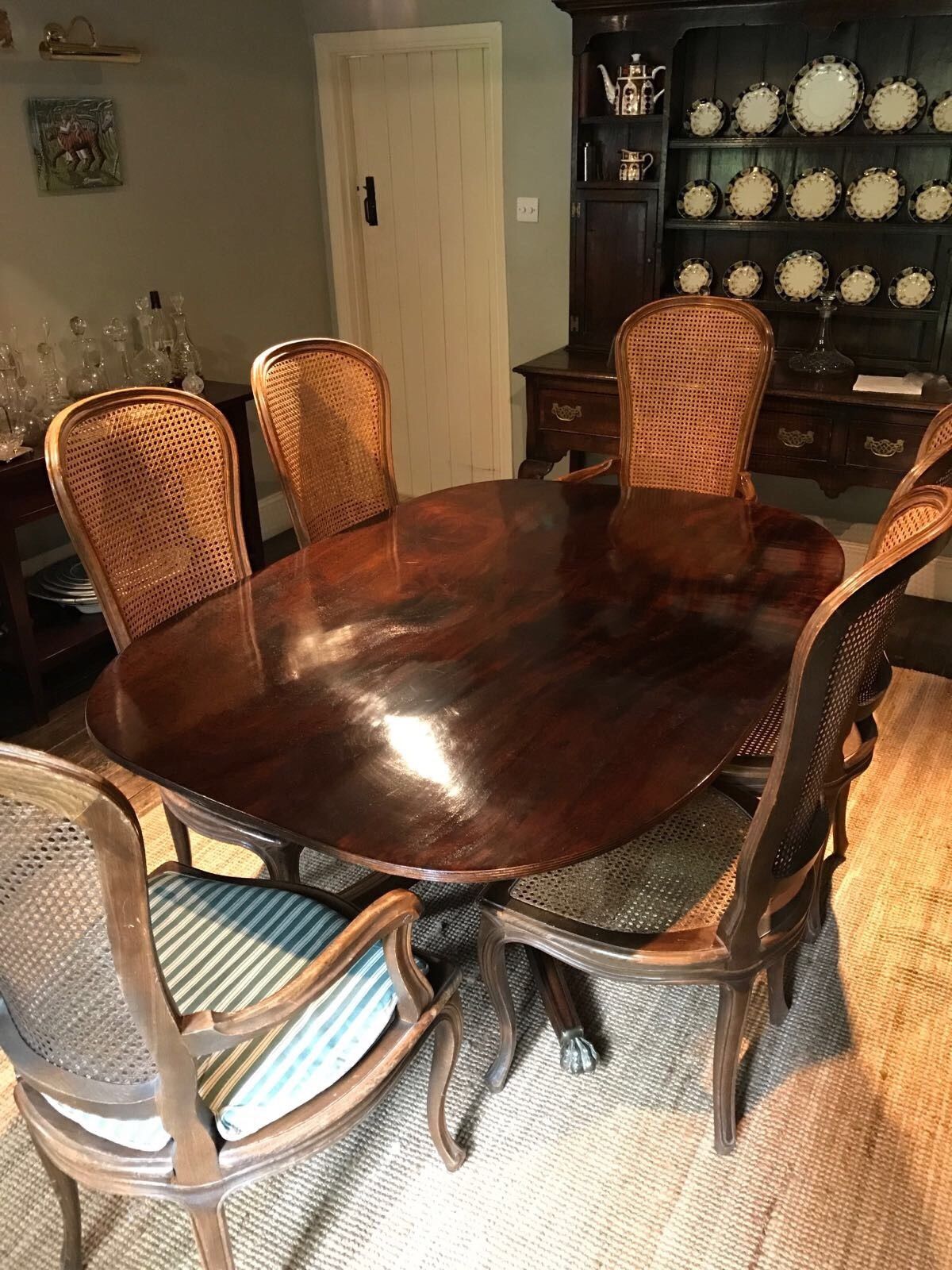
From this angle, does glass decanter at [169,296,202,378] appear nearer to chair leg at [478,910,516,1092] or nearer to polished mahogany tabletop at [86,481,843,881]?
polished mahogany tabletop at [86,481,843,881]

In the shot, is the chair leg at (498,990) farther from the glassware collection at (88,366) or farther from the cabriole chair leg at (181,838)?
the glassware collection at (88,366)

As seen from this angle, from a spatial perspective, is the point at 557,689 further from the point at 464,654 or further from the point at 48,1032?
the point at 48,1032

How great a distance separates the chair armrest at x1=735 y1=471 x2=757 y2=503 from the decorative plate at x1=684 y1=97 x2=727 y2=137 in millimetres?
1410

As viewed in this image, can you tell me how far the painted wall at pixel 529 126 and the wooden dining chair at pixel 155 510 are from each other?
2.23 metres

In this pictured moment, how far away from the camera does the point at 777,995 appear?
180 centimetres

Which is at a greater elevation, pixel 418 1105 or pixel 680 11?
pixel 680 11

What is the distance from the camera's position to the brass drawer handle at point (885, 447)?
3.04 m

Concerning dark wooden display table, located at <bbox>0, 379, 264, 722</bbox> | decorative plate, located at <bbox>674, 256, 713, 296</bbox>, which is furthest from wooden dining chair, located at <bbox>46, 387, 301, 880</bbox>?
decorative plate, located at <bbox>674, 256, 713, 296</bbox>

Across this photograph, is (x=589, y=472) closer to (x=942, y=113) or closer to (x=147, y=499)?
(x=147, y=499)

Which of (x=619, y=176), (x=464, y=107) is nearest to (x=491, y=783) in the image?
(x=619, y=176)

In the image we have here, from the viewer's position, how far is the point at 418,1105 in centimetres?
172

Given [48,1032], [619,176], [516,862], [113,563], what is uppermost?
[619,176]

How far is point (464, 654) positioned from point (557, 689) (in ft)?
0.65

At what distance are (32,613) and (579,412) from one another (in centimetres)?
201
